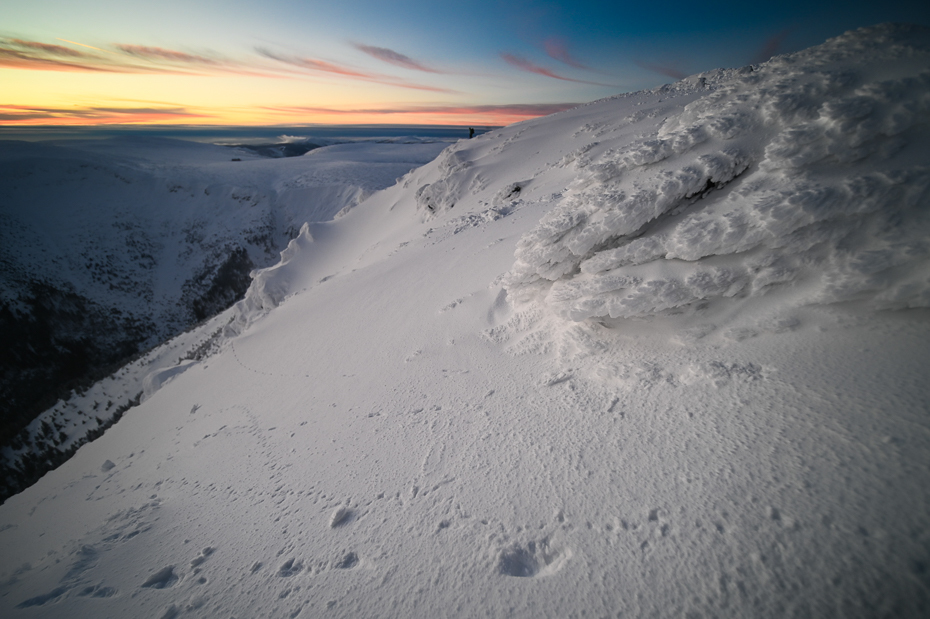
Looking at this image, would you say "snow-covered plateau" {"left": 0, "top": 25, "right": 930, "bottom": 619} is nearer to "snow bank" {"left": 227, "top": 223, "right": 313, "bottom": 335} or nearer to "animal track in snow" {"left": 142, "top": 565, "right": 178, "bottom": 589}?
"animal track in snow" {"left": 142, "top": 565, "right": 178, "bottom": 589}

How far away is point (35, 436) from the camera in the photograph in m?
15.1

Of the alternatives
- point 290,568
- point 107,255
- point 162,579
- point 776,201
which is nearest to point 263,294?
point 162,579

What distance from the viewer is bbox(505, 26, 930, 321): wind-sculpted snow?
128 inches

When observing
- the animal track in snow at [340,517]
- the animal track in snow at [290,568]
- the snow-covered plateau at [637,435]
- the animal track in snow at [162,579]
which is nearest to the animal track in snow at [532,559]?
the snow-covered plateau at [637,435]

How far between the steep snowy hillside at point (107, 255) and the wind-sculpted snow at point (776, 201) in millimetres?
19705

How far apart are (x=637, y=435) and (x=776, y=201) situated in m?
2.89

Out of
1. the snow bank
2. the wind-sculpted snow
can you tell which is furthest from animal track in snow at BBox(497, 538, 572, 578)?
the snow bank

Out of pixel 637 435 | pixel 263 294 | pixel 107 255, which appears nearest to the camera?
pixel 637 435

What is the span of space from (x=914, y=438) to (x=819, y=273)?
181 centimetres

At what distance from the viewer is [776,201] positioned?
3627 millimetres

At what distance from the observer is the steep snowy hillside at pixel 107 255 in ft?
75.9

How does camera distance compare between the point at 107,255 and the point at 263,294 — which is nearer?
the point at 263,294

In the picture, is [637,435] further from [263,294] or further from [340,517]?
[263,294]

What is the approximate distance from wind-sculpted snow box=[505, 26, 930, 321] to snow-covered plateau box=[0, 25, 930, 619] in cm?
3
